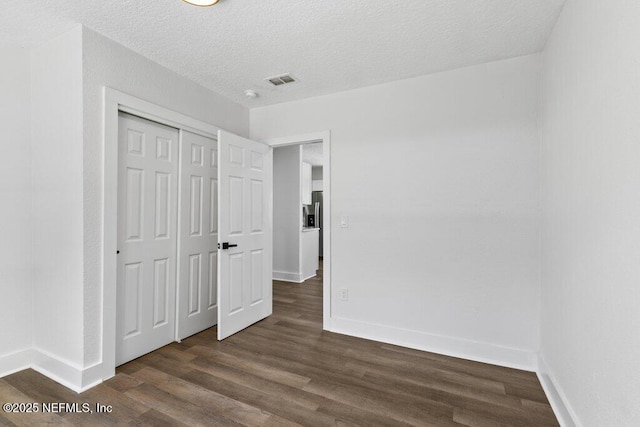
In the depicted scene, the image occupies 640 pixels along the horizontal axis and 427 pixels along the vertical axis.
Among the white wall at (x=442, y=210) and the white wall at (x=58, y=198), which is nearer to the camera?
the white wall at (x=58, y=198)

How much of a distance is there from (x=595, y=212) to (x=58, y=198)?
11.2 ft

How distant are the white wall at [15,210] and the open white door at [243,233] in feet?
4.88

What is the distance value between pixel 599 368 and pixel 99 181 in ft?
10.4

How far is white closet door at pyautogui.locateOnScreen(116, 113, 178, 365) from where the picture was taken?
7.79 feet

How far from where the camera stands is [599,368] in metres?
1.34

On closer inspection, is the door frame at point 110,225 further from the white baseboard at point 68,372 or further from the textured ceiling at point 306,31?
the textured ceiling at point 306,31

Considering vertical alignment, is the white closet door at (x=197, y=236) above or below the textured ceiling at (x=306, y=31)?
below

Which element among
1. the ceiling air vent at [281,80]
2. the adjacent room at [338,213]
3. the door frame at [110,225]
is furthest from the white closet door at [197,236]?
the ceiling air vent at [281,80]

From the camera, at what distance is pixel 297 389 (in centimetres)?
207

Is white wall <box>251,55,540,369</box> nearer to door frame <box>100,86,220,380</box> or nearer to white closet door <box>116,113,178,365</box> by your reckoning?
white closet door <box>116,113,178,365</box>

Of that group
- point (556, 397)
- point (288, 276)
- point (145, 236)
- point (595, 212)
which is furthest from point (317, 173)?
point (595, 212)

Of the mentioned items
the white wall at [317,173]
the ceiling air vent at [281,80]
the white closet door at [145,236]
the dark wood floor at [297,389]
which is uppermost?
the ceiling air vent at [281,80]

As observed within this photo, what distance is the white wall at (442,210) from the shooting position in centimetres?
240

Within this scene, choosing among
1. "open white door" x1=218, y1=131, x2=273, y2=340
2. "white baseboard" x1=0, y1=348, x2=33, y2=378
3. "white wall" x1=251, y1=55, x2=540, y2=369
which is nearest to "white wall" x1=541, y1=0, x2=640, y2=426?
"white wall" x1=251, y1=55, x2=540, y2=369
